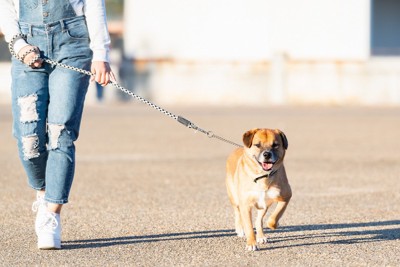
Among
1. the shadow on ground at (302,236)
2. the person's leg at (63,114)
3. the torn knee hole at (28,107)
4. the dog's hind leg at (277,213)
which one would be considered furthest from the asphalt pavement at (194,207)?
the torn knee hole at (28,107)

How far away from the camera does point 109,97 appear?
38312mm

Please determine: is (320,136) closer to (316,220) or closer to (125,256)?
(316,220)

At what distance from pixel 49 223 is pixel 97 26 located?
4.18ft

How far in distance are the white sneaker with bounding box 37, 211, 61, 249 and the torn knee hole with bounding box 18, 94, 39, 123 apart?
0.61m

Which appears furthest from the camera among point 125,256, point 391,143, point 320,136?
point 320,136

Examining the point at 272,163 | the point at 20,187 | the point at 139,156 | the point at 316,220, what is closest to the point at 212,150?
the point at 139,156

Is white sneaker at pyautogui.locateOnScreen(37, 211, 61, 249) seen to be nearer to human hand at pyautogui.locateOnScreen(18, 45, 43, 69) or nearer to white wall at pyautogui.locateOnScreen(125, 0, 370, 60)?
human hand at pyautogui.locateOnScreen(18, 45, 43, 69)

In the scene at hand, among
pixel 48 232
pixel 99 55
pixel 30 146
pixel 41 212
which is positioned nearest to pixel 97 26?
pixel 99 55

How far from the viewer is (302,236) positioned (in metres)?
7.62

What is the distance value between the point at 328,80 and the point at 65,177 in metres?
30.8

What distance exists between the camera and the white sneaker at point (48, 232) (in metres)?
6.92

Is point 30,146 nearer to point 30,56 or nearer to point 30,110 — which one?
point 30,110

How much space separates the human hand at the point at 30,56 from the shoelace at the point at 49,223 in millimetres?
939

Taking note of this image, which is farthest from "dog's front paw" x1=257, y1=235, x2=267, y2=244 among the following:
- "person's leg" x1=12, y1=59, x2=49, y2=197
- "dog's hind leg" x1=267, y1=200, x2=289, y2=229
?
"person's leg" x1=12, y1=59, x2=49, y2=197
